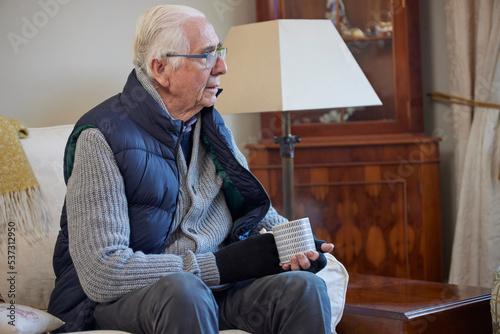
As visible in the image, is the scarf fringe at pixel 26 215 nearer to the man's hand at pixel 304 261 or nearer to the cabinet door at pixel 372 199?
the man's hand at pixel 304 261

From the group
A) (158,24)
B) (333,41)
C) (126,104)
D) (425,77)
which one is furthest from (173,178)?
(425,77)

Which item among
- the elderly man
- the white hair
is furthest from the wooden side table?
the white hair

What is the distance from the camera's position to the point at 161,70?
1.56 m

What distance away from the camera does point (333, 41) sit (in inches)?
80.3

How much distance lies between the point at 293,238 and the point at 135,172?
39 cm

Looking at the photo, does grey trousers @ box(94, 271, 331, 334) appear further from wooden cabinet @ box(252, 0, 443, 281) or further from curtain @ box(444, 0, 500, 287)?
curtain @ box(444, 0, 500, 287)

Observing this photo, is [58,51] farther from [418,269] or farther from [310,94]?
[418,269]

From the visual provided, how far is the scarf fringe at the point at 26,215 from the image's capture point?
164 centimetres

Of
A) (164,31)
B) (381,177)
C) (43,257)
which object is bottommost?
(43,257)

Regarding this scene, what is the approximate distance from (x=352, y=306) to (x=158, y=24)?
2.87 ft

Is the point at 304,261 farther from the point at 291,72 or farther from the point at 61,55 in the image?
the point at 61,55

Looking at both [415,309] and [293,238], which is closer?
[293,238]

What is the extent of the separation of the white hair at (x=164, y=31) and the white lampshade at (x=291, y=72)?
0.47 metres

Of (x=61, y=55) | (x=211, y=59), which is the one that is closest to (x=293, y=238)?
(x=211, y=59)
